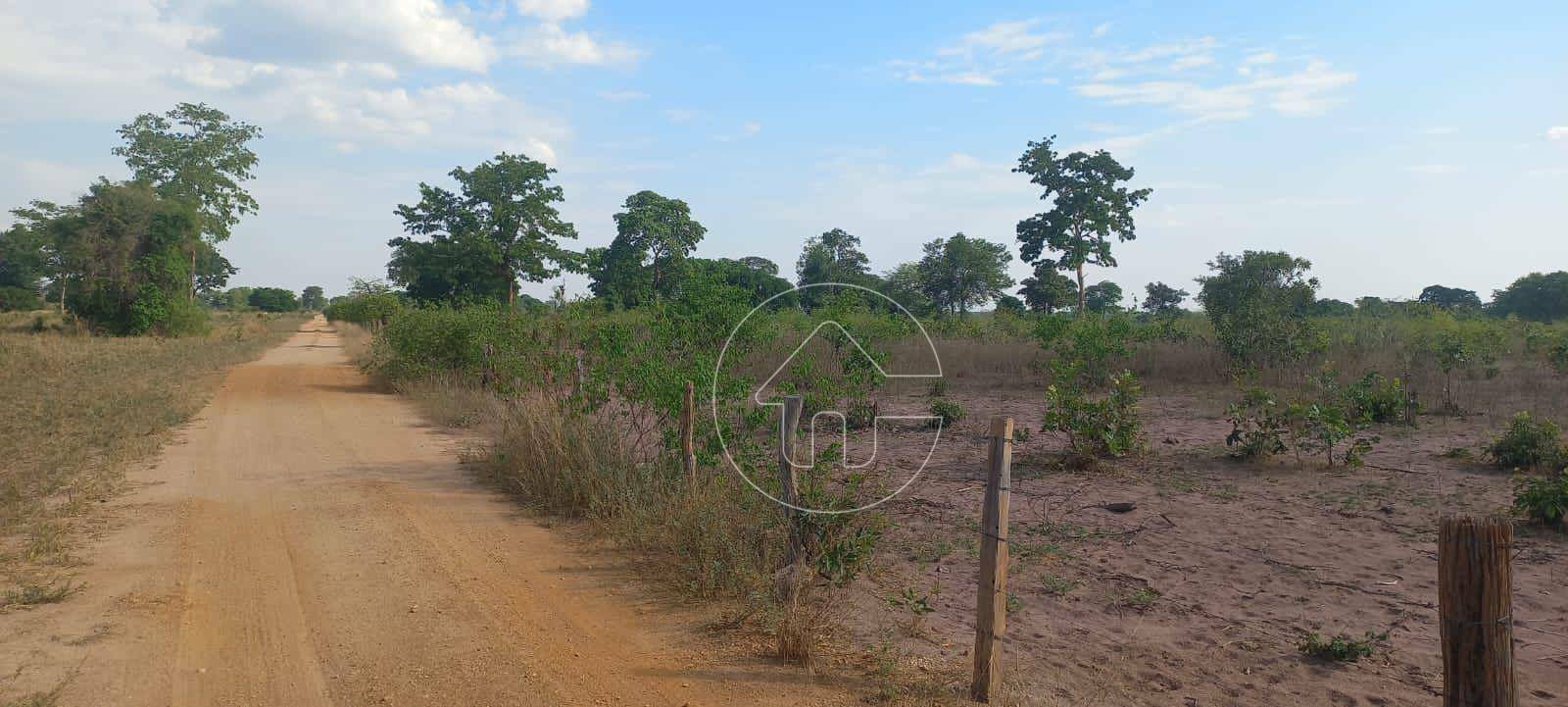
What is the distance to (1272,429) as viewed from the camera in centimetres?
1016

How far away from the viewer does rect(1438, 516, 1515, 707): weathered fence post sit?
2.92 m

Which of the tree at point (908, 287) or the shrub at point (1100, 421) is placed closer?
the shrub at point (1100, 421)

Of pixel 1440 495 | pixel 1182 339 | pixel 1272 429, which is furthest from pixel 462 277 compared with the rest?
pixel 1440 495

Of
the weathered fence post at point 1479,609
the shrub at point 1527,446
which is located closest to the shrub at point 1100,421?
the shrub at point 1527,446

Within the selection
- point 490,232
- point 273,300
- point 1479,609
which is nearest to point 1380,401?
point 1479,609

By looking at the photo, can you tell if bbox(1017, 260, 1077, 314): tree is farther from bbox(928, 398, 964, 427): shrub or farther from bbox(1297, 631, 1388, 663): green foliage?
bbox(1297, 631, 1388, 663): green foliage

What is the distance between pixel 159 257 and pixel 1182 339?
3884cm

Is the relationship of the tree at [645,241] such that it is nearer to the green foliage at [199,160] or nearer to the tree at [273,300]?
the green foliage at [199,160]

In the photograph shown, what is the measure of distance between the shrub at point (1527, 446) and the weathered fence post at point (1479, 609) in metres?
7.81

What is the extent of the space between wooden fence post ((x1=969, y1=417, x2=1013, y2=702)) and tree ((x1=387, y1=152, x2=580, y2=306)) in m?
26.4

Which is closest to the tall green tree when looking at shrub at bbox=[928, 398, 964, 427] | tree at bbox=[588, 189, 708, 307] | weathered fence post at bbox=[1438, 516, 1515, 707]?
tree at bbox=[588, 189, 708, 307]

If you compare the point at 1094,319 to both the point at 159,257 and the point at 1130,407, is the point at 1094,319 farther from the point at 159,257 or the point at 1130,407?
the point at 159,257

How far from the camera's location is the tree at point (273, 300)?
388 ft

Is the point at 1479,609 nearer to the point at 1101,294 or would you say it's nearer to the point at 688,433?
the point at 688,433
